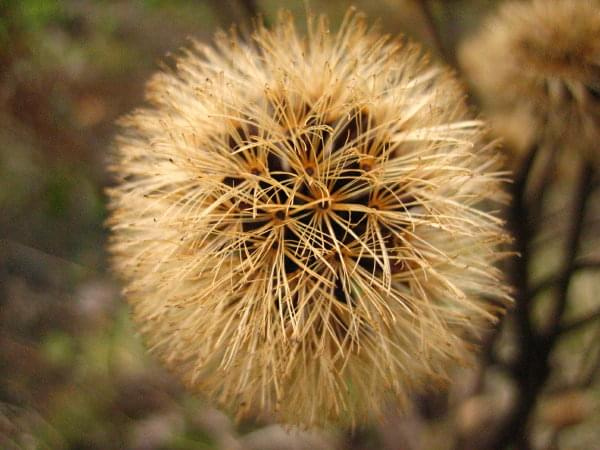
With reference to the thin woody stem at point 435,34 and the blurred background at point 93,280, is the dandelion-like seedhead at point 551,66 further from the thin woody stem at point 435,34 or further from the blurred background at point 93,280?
the blurred background at point 93,280

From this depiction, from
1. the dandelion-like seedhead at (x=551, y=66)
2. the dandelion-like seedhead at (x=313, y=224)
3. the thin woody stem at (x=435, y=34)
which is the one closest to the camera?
the dandelion-like seedhead at (x=313, y=224)

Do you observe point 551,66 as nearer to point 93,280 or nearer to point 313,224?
point 313,224

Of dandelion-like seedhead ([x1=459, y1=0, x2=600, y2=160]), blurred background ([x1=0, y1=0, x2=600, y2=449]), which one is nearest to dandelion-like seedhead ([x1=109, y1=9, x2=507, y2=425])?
dandelion-like seedhead ([x1=459, y1=0, x2=600, y2=160])

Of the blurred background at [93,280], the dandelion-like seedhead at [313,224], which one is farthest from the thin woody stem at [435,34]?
the dandelion-like seedhead at [313,224]

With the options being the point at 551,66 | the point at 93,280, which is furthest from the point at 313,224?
the point at 93,280

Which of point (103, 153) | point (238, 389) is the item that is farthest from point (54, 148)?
point (238, 389)

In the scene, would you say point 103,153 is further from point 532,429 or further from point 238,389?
point 532,429

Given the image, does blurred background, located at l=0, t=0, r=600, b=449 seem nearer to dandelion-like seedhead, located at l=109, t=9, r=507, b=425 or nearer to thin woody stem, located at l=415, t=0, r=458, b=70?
thin woody stem, located at l=415, t=0, r=458, b=70
